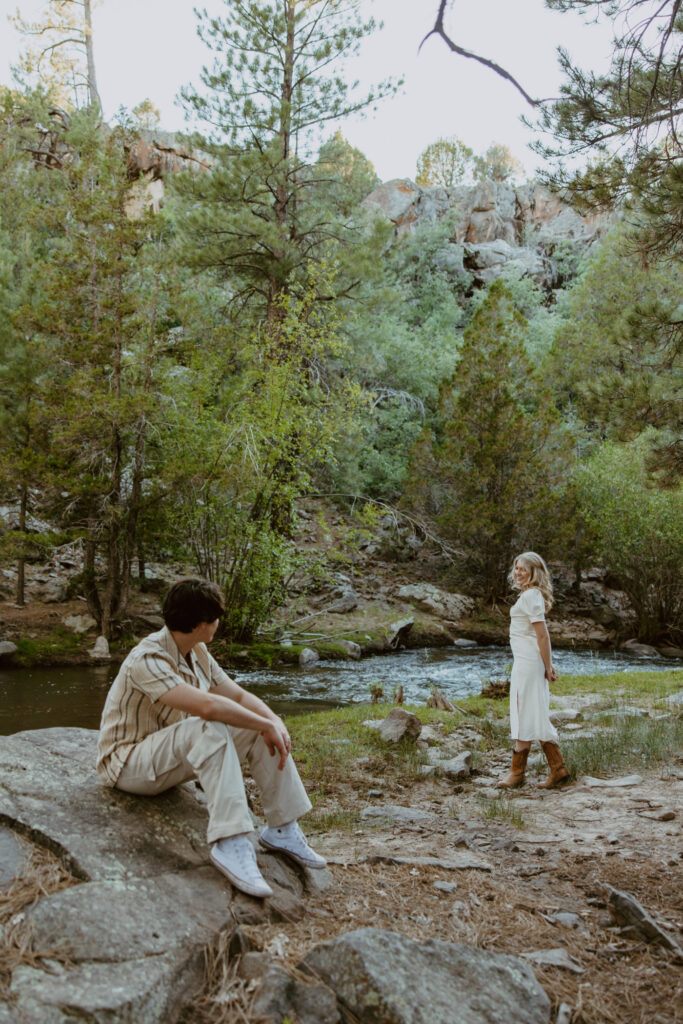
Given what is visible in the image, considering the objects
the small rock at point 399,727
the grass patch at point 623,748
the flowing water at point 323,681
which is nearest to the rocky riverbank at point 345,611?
the flowing water at point 323,681

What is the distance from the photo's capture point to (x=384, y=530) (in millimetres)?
21234

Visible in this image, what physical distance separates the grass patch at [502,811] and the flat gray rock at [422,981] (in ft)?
7.52

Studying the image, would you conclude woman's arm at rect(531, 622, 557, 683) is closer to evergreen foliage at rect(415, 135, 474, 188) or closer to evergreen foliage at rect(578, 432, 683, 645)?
evergreen foliage at rect(578, 432, 683, 645)

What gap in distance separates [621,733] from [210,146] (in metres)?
16.1

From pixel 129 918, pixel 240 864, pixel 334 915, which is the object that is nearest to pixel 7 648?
pixel 240 864

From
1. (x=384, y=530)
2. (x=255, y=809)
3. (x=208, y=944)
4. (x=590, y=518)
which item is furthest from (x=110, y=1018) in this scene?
(x=384, y=530)

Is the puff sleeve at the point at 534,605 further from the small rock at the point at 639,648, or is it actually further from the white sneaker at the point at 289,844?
the small rock at the point at 639,648

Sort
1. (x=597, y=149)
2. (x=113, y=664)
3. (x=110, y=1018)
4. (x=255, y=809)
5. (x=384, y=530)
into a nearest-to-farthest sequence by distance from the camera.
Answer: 1. (x=110, y=1018)
2. (x=255, y=809)
3. (x=597, y=149)
4. (x=113, y=664)
5. (x=384, y=530)

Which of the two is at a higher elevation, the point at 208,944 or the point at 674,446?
the point at 674,446

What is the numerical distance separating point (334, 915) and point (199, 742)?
86cm

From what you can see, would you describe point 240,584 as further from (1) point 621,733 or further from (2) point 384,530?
(2) point 384,530

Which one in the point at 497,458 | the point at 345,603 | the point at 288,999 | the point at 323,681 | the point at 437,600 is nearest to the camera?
the point at 288,999

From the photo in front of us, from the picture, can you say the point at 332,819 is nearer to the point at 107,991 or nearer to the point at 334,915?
the point at 334,915

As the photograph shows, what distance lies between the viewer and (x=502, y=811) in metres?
4.89
